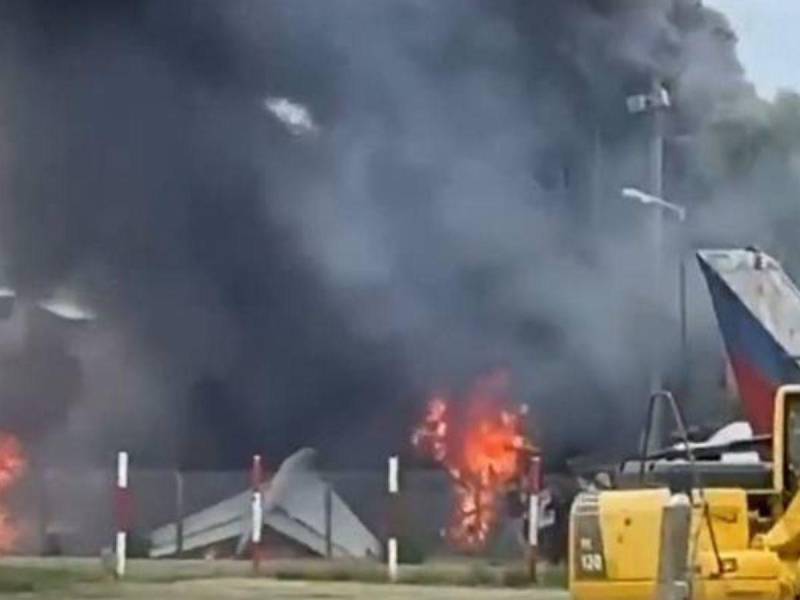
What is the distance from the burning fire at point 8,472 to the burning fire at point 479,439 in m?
4.95

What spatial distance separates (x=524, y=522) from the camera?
2517 cm

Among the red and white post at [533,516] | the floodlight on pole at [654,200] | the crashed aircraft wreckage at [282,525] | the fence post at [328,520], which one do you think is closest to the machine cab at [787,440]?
the red and white post at [533,516]

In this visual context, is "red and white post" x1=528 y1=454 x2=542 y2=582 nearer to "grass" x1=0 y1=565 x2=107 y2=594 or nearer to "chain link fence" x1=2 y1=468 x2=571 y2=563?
"chain link fence" x1=2 y1=468 x2=571 y2=563

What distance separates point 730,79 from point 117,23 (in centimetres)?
747

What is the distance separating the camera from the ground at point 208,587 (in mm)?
19391

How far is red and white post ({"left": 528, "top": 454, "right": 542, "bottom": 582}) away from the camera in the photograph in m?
22.6

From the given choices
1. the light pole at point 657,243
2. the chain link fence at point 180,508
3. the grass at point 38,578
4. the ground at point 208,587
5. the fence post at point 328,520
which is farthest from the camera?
the light pole at point 657,243

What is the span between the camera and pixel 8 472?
93.4ft

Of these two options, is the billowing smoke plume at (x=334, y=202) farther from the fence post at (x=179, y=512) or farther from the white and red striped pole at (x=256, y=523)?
the white and red striped pole at (x=256, y=523)

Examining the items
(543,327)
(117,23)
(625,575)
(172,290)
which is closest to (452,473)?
(543,327)

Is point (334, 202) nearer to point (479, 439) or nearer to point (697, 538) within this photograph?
point (479, 439)

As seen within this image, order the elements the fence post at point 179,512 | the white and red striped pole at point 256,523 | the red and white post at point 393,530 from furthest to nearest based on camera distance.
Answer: the fence post at point 179,512
the white and red striped pole at point 256,523
the red and white post at point 393,530

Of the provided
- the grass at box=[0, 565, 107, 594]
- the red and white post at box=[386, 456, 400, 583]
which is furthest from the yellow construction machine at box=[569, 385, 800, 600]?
the red and white post at box=[386, 456, 400, 583]

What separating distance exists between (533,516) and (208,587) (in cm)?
419
